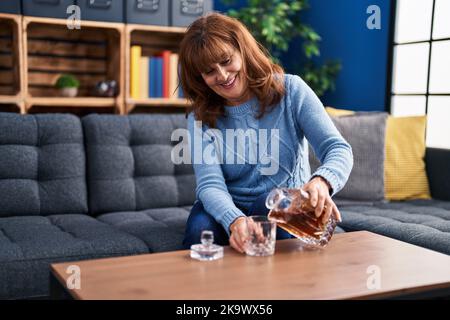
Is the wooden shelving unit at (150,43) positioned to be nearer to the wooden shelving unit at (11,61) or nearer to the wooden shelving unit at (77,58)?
the wooden shelving unit at (77,58)

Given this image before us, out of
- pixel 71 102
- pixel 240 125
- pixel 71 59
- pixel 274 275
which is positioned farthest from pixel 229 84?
pixel 71 59

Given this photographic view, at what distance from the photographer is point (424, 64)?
127 inches

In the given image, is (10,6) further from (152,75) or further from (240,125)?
(240,125)

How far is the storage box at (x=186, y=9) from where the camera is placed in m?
3.11

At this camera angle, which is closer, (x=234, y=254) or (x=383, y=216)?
(x=234, y=254)

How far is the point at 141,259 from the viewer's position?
1248 mm

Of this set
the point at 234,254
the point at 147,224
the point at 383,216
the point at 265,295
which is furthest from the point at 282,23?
the point at 265,295

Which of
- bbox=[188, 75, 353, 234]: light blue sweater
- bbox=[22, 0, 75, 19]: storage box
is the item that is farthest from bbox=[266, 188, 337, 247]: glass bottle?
bbox=[22, 0, 75, 19]: storage box

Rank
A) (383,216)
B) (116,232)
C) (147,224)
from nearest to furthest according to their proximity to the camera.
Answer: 1. (116,232)
2. (147,224)
3. (383,216)

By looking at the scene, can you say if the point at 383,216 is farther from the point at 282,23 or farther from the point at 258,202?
the point at 282,23

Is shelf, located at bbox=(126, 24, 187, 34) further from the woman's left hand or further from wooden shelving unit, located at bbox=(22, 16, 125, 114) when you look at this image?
the woman's left hand

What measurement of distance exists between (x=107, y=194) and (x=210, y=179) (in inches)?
26.8

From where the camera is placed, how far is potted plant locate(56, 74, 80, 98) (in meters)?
2.95
